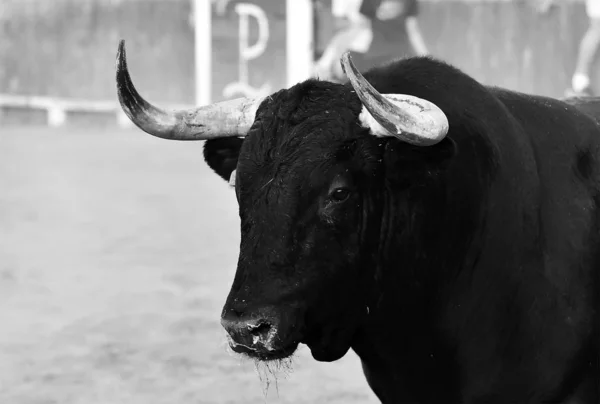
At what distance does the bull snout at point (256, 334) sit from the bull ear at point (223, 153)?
0.65 meters

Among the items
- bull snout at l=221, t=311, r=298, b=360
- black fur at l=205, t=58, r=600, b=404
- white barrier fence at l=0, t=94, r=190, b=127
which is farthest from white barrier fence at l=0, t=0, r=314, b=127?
bull snout at l=221, t=311, r=298, b=360

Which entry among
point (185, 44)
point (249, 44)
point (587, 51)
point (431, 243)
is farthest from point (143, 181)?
point (431, 243)

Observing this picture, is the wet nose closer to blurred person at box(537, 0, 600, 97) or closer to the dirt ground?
the dirt ground

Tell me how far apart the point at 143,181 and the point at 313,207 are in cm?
836

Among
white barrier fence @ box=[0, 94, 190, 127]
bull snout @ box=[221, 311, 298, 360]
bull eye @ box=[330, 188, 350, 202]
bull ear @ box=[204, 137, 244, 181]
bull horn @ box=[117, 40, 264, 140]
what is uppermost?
bull horn @ box=[117, 40, 264, 140]

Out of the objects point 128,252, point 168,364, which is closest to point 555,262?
point 168,364

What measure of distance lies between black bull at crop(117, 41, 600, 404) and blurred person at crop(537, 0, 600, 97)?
1027 centimetres

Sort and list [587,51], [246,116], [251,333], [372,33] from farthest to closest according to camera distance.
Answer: [372,33], [587,51], [246,116], [251,333]

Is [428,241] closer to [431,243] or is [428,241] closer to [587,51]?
[431,243]

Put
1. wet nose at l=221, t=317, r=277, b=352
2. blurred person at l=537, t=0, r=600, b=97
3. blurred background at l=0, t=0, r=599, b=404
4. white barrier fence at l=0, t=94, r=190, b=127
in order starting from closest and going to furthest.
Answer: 1. wet nose at l=221, t=317, r=277, b=352
2. blurred background at l=0, t=0, r=599, b=404
3. blurred person at l=537, t=0, r=600, b=97
4. white barrier fence at l=0, t=94, r=190, b=127

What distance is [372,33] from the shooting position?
13148mm

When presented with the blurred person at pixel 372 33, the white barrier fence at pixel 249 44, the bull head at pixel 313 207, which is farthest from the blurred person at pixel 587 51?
the bull head at pixel 313 207

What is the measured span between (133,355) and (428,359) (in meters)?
2.09

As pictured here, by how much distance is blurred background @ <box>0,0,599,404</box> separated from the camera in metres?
4.32
